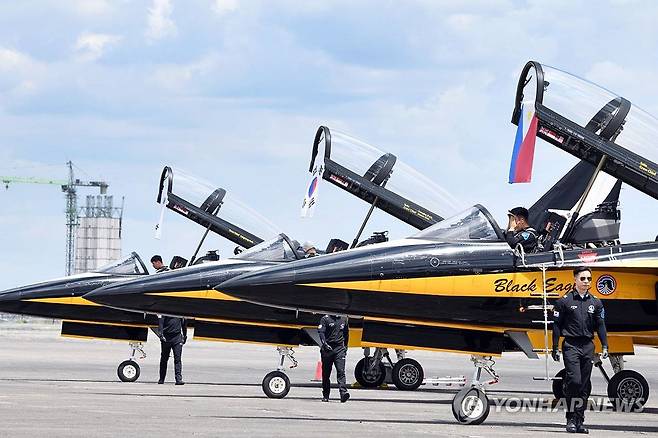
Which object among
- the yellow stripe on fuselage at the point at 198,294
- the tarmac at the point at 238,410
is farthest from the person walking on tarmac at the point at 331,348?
the yellow stripe on fuselage at the point at 198,294

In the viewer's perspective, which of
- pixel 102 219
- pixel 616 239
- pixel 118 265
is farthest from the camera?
pixel 102 219

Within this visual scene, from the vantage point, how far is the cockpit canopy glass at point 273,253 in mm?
21406

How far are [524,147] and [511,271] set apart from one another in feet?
4.92

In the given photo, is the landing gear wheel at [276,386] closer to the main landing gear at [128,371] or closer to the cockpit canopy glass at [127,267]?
the main landing gear at [128,371]

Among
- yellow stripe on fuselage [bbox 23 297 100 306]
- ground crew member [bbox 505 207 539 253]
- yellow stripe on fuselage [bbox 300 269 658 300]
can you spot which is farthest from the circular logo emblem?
yellow stripe on fuselage [bbox 23 297 100 306]

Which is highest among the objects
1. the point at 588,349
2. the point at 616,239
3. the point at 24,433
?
the point at 616,239

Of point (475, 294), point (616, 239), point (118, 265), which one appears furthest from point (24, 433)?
point (118, 265)

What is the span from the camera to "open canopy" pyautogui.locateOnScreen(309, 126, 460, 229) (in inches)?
794

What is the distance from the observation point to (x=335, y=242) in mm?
21062

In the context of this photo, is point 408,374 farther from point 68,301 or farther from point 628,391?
point 68,301

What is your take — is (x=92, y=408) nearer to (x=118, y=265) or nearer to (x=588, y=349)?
(x=588, y=349)

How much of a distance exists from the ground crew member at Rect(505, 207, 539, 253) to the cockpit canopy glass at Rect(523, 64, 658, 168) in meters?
1.36

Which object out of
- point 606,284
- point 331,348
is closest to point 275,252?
point 331,348

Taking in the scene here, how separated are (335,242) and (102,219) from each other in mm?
92535
